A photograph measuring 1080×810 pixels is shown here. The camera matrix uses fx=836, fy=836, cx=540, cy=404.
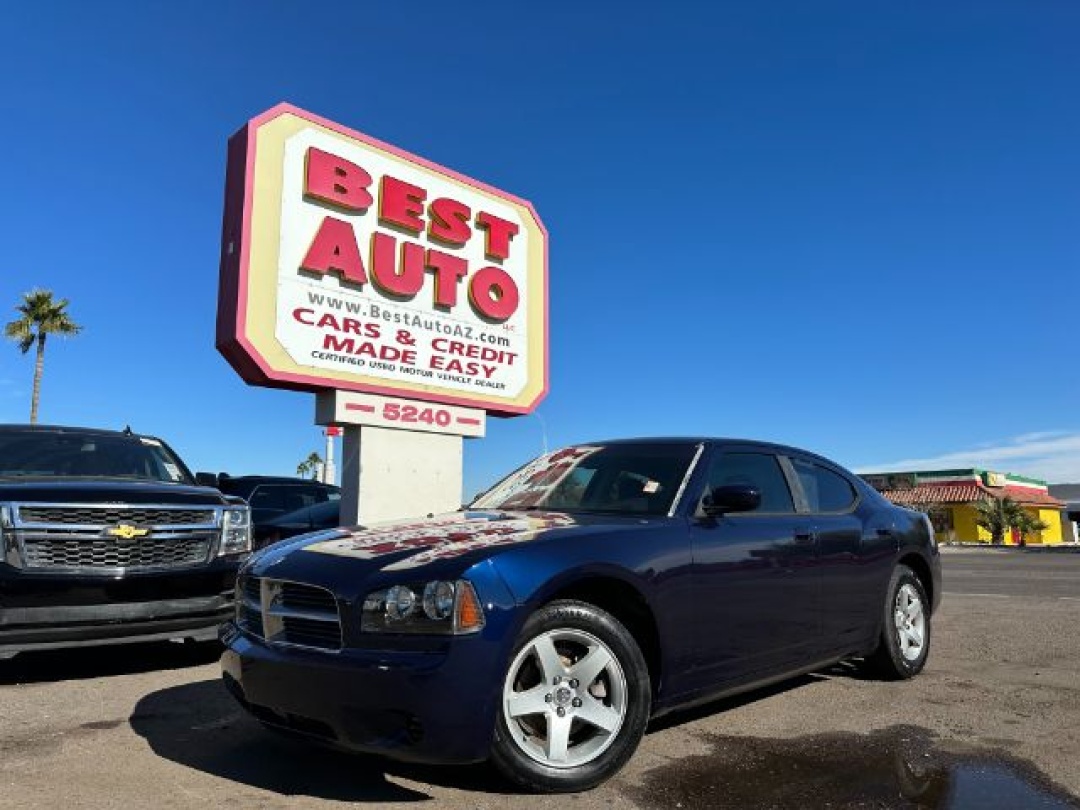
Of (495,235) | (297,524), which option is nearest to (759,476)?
(297,524)

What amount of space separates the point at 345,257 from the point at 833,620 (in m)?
9.29

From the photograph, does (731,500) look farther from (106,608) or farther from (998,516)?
(998,516)

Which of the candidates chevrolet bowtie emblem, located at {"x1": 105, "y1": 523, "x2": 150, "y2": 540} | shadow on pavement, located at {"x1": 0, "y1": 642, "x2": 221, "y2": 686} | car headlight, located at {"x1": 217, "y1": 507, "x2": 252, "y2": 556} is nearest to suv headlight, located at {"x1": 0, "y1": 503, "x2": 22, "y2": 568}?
chevrolet bowtie emblem, located at {"x1": 105, "y1": 523, "x2": 150, "y2": 540}

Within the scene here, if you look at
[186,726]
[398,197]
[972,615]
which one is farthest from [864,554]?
[398,197]

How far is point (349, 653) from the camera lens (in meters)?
3.08

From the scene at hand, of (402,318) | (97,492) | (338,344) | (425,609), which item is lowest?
(425,609)

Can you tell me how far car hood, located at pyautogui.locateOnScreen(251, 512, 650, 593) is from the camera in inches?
127

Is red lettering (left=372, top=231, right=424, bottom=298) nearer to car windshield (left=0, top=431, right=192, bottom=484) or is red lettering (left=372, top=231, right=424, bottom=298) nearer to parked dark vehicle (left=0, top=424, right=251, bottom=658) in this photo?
car windshield (left=0, top=431, right=192, bottom=484)

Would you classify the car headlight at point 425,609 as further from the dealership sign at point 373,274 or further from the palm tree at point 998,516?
the palm tree at point 998,516

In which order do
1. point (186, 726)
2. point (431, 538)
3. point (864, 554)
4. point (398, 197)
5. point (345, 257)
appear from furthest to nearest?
point (398, 197), point (345, 257), point (864, 554), point (186, 726), point (431, 538)

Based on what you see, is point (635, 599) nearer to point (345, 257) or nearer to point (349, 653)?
point (349, 653)

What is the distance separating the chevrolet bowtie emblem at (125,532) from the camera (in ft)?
17.8

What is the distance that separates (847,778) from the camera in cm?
352

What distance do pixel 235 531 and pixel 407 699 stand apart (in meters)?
3.69
